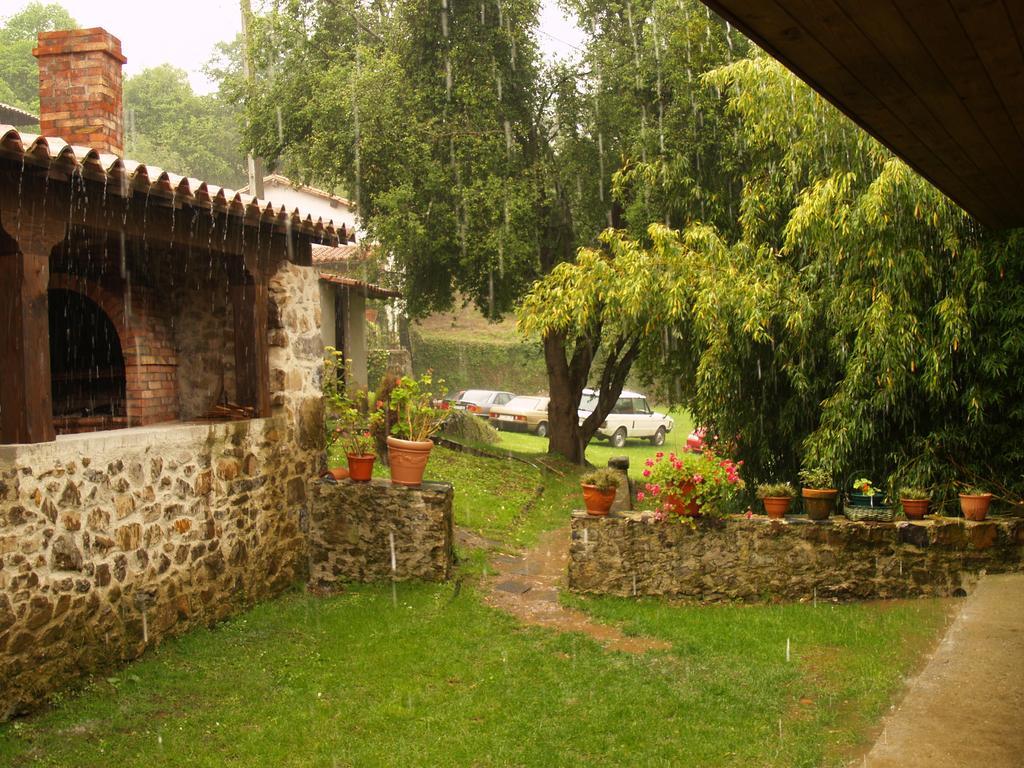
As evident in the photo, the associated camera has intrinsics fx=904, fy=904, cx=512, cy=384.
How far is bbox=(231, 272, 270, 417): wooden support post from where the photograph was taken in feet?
24.3

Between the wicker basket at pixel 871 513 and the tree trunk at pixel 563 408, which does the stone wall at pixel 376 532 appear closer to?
the wicker basket at pixel 871 513

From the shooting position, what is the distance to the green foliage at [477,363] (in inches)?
1186

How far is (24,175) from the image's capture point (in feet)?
16.6

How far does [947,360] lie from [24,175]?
6.87m

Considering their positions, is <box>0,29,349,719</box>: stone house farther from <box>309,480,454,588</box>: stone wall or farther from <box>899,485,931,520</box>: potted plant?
<box>899,485,931,520</box>: potted plant

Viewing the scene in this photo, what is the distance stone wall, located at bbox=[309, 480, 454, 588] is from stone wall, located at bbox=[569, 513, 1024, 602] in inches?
46.4

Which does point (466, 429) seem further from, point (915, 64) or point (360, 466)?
point (915, 64)

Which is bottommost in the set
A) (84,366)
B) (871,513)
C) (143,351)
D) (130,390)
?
(871,513)

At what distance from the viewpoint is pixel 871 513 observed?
7.48 meters

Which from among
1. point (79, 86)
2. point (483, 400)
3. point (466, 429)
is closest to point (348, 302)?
point (466, 429)

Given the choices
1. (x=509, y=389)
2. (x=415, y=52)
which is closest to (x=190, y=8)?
(x=509, y=389)

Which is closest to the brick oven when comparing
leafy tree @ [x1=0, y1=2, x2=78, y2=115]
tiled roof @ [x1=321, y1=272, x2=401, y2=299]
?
tiled roof @ [x1=321, y1=272, x2=401, y2=299]

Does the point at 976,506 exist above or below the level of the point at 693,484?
below

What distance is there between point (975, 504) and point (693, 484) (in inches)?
84.4
